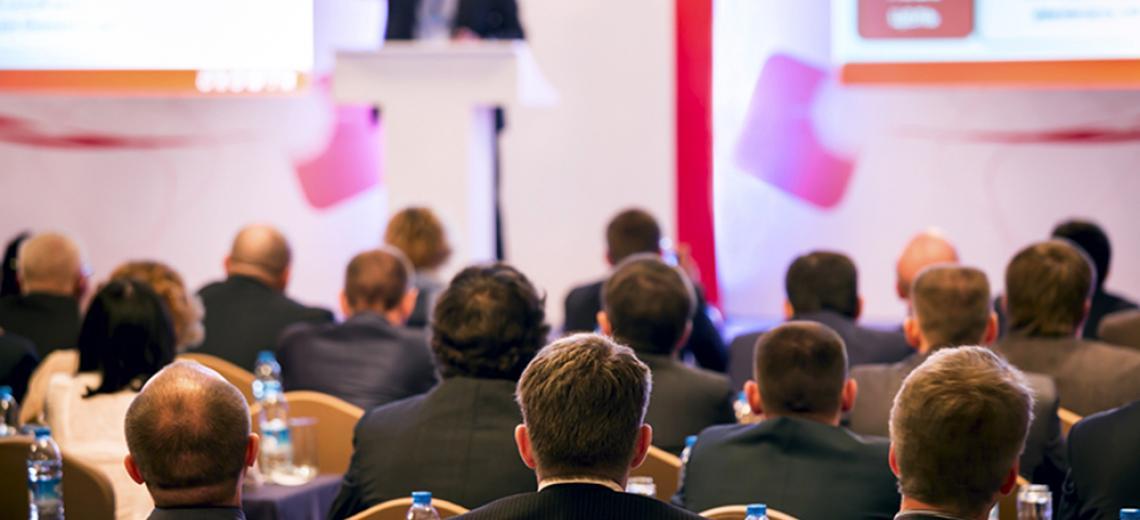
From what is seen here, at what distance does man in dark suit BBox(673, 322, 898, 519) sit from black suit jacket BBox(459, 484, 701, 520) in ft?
2.68

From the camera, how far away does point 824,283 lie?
16.1 ft

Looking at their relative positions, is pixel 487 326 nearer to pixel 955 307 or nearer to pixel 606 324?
pixel 606 324

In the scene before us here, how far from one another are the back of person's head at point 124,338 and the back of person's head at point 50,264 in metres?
1.51

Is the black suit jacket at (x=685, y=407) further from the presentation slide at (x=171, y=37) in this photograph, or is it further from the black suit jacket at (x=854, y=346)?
the presentation slide at (x=171, y=37)

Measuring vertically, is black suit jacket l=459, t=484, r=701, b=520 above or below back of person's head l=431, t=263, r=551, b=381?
below

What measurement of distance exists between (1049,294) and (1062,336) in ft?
0.42

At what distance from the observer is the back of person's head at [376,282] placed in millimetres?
5016

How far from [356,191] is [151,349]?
5.32 metres

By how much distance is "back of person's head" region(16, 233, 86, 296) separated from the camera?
541 centimetres

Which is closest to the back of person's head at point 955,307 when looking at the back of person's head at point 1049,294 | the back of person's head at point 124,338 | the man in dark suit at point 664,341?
the back of person's head at point 1049,294

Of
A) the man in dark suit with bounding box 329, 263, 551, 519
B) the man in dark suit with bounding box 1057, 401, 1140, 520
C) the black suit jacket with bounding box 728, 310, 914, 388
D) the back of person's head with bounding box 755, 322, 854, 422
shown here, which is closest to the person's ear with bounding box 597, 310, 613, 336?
the black suit jacket with bounding box 728, 310, 914, 388

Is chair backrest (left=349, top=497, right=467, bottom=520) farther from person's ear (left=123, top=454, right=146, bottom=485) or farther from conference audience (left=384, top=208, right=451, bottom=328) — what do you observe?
conference audience (left=384, top=208, right=451, bottom=328)

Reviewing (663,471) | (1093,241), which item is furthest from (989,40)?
(663,471)

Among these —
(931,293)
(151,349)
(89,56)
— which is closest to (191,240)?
(89,56)
